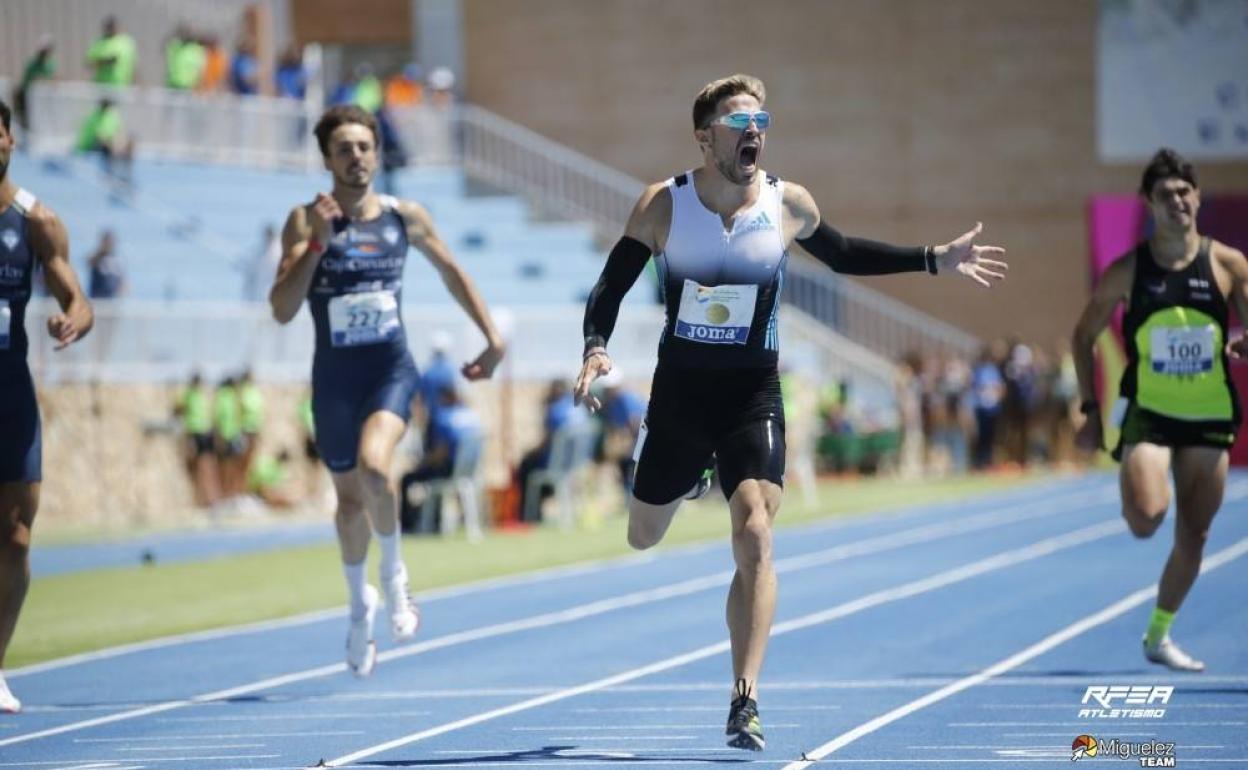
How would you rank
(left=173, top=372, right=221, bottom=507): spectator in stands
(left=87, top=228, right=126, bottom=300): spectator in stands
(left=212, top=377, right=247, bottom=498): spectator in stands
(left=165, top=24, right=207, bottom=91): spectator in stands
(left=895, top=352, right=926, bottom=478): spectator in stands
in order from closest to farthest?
(left=173, top=372, right=221, bottom=507): spectator in stands
(left=212, top=377, right=247, bottom=498): spectator in stands
(left=87, top=228, right=126, bottom=300): spectator in stands
(left=165, top=24, right=207, bottom=91): spectator in stands
(left=895, top=352, right=926, bottom=478): spectator in stands

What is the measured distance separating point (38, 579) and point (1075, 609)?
850 cm

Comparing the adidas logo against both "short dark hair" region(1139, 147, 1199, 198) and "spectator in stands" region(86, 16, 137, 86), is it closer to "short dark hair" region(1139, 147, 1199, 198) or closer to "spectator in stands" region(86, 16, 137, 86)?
"short dark hair" region(1139, 147, 1199, 198)

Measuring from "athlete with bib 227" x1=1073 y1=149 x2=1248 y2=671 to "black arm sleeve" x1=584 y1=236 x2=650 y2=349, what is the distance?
9.68 ft

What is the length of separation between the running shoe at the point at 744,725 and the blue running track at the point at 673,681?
15.2 inches

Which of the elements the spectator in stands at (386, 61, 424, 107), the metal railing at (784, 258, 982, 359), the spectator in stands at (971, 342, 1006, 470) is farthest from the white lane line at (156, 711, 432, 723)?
the spectator in stands at (386, 61, 424, 107)

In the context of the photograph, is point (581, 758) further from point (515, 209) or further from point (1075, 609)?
point (515, 209)

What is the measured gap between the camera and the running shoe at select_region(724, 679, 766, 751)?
24.0 feet

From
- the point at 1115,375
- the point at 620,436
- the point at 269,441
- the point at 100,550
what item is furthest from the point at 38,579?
the point at 1115,375

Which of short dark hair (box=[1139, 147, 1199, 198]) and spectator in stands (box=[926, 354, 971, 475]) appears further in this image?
spectator in stands (box=[926, 354, 971, 475])

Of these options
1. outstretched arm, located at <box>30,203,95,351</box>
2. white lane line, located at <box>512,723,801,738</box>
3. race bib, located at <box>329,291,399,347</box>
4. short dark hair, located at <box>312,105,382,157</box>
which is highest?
short dark hair, located at <box>312,105,382,157</box>

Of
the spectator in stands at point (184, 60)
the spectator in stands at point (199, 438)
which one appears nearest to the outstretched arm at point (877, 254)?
the spectator in stands at point (199, 438)

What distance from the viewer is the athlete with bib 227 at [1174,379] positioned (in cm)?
1013

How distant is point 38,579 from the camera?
57.9ft

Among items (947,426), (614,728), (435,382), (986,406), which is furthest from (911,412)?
(614,728)
